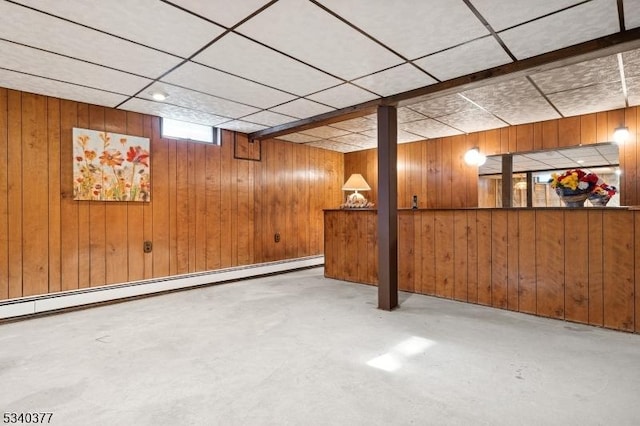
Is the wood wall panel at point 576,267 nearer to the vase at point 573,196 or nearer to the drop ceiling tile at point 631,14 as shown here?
the vase at point 573,196

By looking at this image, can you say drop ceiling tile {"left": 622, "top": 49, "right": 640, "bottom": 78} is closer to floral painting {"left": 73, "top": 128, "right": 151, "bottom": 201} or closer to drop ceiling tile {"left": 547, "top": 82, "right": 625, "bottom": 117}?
drop ceiling tile {"left": 547, "top": 82, "right": 625, "bottom": 117}

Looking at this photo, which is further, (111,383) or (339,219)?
(339,219)

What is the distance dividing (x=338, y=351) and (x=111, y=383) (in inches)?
60.6

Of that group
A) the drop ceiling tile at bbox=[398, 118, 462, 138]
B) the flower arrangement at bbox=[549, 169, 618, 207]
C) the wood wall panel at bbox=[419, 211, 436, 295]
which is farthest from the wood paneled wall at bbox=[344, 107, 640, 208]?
the wood wall panel at bbox=[419, 211, 436, 295]

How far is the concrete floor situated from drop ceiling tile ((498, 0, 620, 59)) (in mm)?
2366

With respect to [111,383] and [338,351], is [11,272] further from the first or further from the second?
[338,351]

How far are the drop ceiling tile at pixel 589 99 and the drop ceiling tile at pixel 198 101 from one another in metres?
3.66

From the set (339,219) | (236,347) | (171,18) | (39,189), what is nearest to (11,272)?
(39,189)

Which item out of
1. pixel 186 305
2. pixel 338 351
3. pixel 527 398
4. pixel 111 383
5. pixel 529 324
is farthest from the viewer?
pixel 186 305

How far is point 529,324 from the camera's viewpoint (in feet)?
10.6

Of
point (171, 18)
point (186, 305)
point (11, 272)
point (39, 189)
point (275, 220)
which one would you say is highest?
point (171, 18)

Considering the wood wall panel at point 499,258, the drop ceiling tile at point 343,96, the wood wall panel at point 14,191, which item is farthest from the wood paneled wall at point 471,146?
the wood wall panel at point 14,191

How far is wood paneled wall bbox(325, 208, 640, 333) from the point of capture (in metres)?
3.05

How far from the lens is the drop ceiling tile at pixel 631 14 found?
210 centimetres
